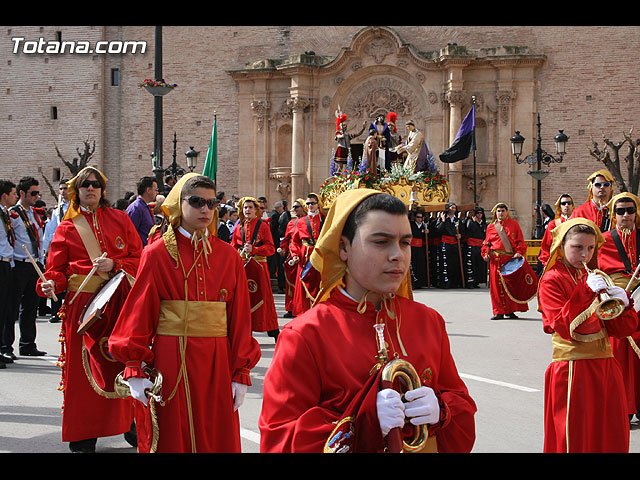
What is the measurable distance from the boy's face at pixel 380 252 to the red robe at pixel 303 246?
9.17 m

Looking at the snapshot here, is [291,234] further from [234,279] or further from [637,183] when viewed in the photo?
[637,183]

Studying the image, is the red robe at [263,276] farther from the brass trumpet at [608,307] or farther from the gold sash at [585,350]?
the brass trumpet at [608,307]

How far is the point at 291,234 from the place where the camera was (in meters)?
14.0

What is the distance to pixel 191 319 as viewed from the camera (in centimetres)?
468

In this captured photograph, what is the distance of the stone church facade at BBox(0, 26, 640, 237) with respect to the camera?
30.3m

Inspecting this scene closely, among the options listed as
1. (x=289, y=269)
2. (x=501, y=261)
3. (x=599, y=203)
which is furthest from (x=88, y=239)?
(x=501, y=261)

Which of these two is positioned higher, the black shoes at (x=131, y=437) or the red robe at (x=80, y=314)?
the red robe at (x=80, y=314)

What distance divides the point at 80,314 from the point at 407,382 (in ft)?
14.2

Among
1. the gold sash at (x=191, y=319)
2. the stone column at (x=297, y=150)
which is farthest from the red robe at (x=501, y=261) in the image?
the stone column at (x=297, y=150)

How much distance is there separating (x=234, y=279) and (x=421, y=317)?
2152 mm

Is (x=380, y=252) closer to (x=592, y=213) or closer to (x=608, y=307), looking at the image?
(x=608, y=307)

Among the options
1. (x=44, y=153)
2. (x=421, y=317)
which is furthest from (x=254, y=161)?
(x=421, y=317)

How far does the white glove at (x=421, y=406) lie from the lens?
2559 millimetres
